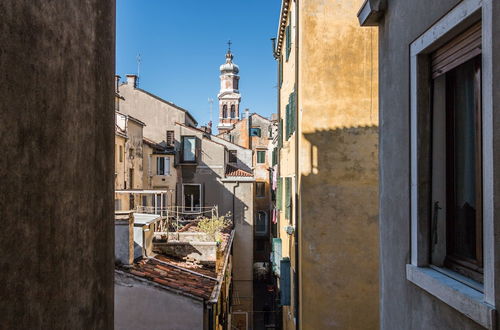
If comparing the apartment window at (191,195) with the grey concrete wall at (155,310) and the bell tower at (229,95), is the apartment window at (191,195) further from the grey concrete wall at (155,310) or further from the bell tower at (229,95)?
the bell tower at (229,95)

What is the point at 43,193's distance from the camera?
2.67m

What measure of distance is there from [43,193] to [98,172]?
3.14ft

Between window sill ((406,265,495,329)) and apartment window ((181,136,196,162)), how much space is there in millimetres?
27444

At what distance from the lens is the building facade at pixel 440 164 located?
2.52m

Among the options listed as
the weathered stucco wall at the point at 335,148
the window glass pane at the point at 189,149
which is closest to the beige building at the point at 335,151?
the weathered stucco wall at the point at 335,148

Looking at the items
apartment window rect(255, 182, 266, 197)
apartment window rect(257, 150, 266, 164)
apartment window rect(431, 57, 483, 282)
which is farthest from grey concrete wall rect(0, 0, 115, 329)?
apartment window rect(257, 150, 266, 164)

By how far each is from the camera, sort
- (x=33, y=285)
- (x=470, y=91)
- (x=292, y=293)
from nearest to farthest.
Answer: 1. (x=33, y=285)
2. (x=470, y=91)
3. (x=292, y=293)

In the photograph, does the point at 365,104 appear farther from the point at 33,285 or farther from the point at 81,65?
the point at 33,285

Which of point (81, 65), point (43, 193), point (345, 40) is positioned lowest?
point (43, 193)

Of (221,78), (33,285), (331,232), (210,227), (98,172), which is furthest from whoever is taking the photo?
(221,78)

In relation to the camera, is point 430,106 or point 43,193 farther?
point 430,106

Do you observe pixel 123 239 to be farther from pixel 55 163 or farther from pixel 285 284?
pixel 55 163

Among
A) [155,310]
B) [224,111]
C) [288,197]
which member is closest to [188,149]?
[288,197]

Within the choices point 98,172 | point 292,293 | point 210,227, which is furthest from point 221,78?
point 98,172
